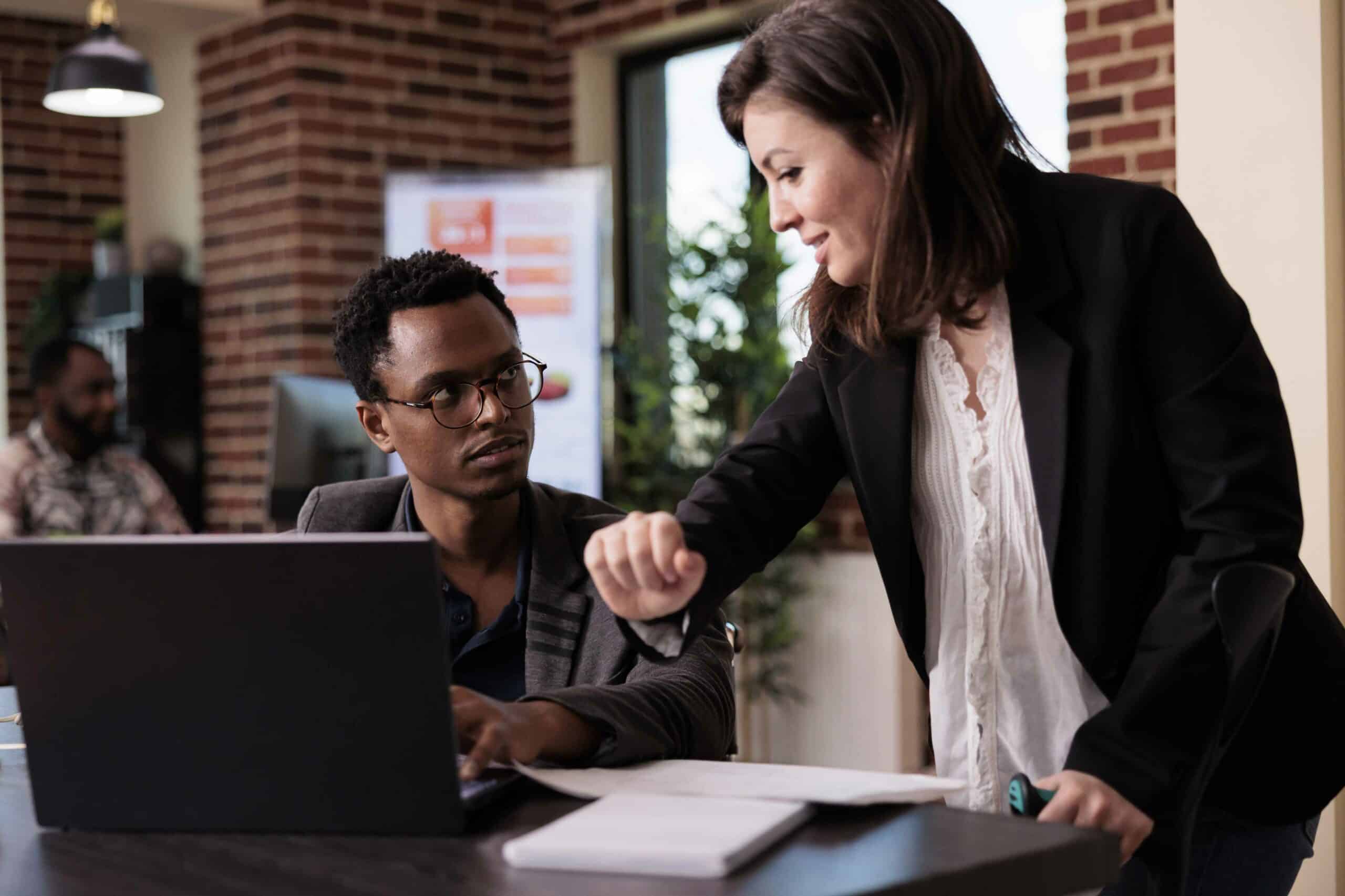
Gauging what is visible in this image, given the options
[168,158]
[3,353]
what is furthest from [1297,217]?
[3,353]

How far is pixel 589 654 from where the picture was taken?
64.7 inches

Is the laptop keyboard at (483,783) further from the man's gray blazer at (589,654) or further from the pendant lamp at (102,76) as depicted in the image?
the pendant lamp at (102,76)

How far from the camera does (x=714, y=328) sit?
175 inches

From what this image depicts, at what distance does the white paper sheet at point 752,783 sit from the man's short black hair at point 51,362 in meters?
3.75

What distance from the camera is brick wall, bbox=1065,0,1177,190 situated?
10.6 feet

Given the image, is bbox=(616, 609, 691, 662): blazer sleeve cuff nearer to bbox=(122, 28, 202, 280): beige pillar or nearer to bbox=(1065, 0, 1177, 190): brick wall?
bbox=(1065, 0, 1177, 190): brick wall

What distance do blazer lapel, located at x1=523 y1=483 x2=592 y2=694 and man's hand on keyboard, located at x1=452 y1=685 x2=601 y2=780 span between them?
1.01ft

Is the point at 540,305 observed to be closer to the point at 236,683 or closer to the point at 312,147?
the point at 312,147

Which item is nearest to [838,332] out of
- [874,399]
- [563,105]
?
[874,399]

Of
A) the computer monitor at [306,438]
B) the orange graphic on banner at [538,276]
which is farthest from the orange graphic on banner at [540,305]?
the computer monitor at [306,438]

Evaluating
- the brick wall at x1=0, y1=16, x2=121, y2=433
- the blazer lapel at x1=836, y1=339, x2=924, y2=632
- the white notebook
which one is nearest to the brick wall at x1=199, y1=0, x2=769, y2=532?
the brick wall at x1=0, y1=16, x2=121, y2=433

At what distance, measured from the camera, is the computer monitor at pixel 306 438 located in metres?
4.13

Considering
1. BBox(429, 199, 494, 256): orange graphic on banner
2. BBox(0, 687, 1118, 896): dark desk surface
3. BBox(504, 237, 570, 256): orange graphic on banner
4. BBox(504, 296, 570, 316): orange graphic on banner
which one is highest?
BBox(429, 199, 494, 256): orange graphic on banner

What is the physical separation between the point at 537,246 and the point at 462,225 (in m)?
0.25
